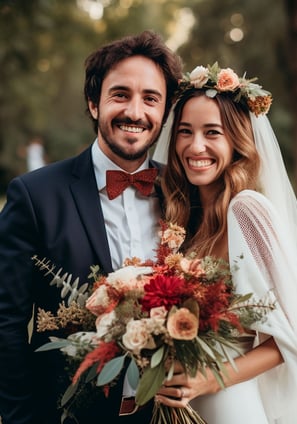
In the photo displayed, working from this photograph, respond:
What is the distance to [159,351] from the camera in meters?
2.00

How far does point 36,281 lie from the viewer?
9.29 feet

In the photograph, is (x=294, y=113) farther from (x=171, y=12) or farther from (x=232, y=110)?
(x=171, y=12)

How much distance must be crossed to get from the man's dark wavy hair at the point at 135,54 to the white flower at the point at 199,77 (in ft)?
0.58

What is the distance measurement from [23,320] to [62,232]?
51 centimetres

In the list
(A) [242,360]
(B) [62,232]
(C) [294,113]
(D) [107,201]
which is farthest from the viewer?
(C) [294,113]

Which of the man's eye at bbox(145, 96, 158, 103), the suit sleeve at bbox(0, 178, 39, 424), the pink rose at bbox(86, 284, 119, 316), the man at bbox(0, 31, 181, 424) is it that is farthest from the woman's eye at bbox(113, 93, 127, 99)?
the pink rose at bbox(86, 284, 119, 316)

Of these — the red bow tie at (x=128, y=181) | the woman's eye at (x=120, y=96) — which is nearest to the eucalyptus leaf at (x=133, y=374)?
the red bow tie at (x=128, y=181)

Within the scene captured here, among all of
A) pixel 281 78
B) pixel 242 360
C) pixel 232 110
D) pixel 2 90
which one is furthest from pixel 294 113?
pixel 2 90

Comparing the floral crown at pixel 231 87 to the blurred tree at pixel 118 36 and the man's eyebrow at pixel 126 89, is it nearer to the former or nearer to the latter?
the man's eyebrow at pixel 126 89

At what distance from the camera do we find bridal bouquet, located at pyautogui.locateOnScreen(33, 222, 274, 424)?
199cm

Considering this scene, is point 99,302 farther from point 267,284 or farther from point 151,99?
point 151,99

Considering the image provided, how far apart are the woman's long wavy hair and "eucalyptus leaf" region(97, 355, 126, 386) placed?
1.12 meters

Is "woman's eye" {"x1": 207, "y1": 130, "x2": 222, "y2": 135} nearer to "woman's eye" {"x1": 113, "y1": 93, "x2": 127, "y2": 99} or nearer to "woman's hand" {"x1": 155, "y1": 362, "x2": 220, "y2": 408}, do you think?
"woman's eye" {"x1": 113, "y1": 93, "x2": 127, "y2": 99}

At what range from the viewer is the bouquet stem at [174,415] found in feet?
7.72
